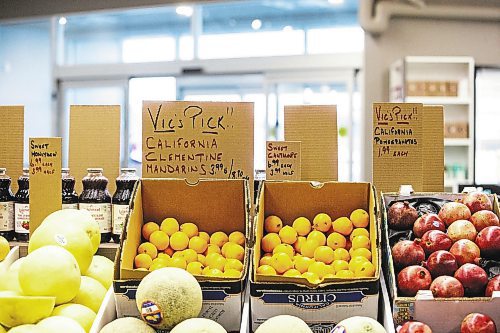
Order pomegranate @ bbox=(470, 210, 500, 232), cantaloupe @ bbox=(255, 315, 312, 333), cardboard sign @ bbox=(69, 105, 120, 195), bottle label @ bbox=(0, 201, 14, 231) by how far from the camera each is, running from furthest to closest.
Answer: cardboard sign @ bbox=(69, 105, 120, 195), bottle label @ bbox=(0, 201, 14, 231), pomegranate @ bbox=(470, 210, 500, 232), cantaloupe @ bbox=(255, 315, 312, 333)

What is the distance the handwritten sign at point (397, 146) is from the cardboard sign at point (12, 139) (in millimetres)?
1293

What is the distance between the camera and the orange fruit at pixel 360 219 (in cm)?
177

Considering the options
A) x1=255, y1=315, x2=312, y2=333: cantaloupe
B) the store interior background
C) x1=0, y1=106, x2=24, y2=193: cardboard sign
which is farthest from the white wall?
x1=255, y1=315, x2=312, y2=333: cantaloupe

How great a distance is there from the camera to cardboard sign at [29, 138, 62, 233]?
6.45 feet

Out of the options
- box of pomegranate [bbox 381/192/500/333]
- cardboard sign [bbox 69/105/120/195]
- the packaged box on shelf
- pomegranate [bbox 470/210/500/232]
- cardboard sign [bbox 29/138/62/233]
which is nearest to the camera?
box of pomegranate [bbox 381/192/500/333]

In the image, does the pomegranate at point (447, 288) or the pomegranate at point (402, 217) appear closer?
the pomegranate at point (447, 288)

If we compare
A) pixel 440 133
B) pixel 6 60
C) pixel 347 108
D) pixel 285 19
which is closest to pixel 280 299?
pixel 440 133

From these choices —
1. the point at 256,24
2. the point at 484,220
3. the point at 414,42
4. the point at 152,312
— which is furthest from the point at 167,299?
the point at 256,24

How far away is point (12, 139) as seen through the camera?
2.24 m

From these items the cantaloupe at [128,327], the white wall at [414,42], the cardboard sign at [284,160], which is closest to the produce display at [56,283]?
the cantaloupe at [128,327]

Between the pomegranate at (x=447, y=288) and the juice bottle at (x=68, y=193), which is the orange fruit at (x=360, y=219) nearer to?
the pomegranate at (x=447, y=288)

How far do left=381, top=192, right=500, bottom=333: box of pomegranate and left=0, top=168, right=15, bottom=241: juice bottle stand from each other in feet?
4.14

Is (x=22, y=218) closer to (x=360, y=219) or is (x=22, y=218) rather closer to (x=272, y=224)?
(x=272, y=224)

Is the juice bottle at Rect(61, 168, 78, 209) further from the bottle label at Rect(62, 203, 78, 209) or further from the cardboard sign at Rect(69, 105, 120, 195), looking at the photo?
the cardboard sign at Rect(69, 105, 120, 195)
